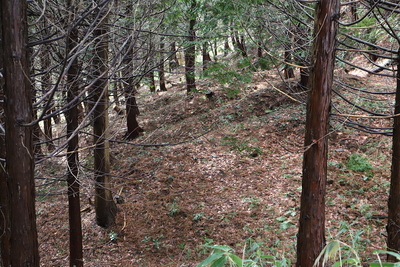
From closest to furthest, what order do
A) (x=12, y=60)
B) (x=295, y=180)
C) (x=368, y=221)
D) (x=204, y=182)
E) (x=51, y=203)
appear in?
(x=12, y=60), (x=368, y=221), (x=295, y=180), (x=204, y=182), (x=51, y=203)

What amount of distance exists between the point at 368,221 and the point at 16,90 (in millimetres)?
7367

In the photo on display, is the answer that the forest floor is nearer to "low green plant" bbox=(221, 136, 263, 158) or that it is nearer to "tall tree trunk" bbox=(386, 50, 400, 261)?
"low green plant" bbox=(221, 136, 263, 158)

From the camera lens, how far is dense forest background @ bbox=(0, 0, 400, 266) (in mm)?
2682

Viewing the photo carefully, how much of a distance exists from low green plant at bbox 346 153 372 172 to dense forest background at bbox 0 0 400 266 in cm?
5

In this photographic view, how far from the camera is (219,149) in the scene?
38.8 feet

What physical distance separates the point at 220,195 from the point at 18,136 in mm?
7321

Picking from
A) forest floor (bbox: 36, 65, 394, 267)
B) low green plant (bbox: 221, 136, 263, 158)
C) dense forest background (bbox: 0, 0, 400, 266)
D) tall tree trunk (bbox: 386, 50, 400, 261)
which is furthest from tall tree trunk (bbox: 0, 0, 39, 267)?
low green plant (bbox: 221, 136, 263, 158)

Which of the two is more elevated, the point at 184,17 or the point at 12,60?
the point at 184,17

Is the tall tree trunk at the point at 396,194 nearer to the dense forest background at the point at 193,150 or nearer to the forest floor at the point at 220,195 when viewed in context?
the dense forest background at the point at 193,150

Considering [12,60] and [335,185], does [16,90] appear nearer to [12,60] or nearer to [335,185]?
[12,60]

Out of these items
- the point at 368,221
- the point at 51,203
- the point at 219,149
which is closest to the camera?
the point at 368,221

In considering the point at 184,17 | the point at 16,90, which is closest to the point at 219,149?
the point at 184,17

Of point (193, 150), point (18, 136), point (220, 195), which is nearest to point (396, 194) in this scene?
point (18, 136)

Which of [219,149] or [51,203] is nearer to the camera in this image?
[51,203]
